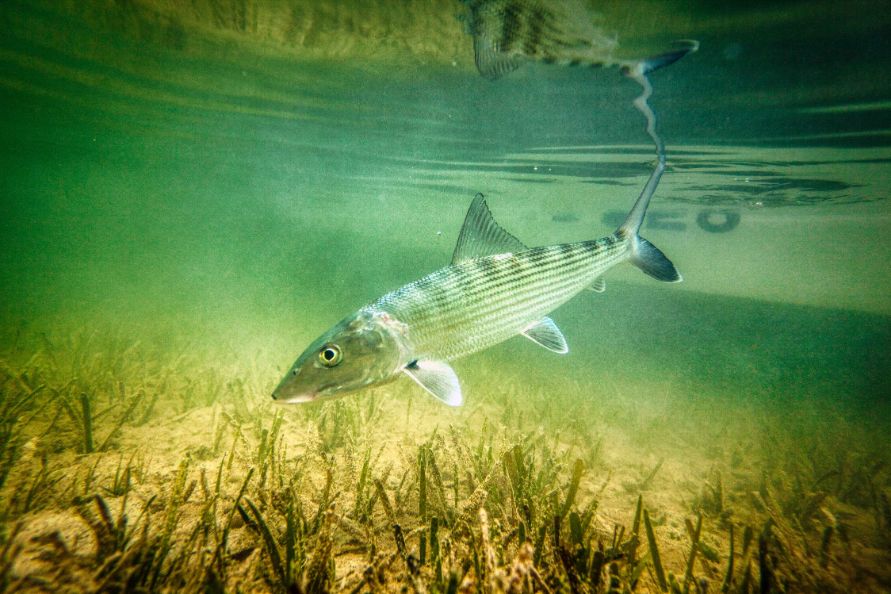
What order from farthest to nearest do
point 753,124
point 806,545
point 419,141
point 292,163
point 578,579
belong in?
point 292,163 < point 419,141 < point 753,124 < point 806,545 < point 578,579

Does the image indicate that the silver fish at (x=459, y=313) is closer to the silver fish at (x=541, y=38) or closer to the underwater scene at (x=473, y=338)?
the underwater scene at (x=473, y=338)

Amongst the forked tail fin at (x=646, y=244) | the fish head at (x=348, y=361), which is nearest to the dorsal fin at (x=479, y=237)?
the fish head at (x=348, y=361)

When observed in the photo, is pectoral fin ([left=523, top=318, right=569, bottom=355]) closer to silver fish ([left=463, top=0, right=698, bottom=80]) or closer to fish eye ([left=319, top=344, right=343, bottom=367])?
fish eye ([left=319, top=344, right=343, bottom=367])

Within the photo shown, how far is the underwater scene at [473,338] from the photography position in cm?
254

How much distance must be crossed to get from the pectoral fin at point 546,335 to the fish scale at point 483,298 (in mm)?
76

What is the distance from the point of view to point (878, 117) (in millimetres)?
8422

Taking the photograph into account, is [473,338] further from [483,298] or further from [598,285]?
[598,285]

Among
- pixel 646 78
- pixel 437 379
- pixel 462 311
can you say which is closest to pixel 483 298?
pixel 462 311

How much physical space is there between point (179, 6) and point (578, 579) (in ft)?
39.9

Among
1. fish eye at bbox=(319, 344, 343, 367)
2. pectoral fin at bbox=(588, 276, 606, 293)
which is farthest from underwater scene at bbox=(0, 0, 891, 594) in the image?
pectoral fin at bbox=(588, 276, 606, 293)

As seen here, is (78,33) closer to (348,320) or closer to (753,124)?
(348,320)

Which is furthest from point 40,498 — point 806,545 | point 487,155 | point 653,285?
point 653,285

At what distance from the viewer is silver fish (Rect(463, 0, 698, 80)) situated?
6.09 meters

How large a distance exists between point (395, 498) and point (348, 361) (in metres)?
1.48
